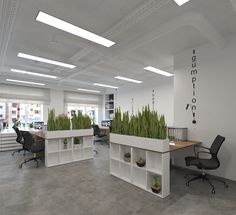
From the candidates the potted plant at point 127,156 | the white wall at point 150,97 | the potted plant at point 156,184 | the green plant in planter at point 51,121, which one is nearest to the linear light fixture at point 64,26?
the green plant in planter at point 51,121

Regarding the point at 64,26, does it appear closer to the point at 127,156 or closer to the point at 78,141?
the point at 127,156

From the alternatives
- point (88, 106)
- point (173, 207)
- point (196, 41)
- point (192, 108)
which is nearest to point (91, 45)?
point (196, 41)

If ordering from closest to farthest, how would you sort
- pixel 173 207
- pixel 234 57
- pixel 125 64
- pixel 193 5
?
pixel 173 207 → pixel 193 5 → pixel 234 57 → pixel 125 64

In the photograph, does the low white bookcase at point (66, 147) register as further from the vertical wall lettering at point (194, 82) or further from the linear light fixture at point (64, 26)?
the vertical wall lettering at point (194, 82)

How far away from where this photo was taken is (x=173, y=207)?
2430 millimetres

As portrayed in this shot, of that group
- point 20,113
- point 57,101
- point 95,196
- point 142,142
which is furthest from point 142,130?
point 20,113

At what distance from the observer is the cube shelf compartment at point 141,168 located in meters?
2.80

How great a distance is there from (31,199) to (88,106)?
7.54 metres

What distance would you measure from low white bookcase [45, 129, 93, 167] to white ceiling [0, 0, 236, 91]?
7.40 feet

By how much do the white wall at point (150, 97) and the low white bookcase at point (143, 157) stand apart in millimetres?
3449

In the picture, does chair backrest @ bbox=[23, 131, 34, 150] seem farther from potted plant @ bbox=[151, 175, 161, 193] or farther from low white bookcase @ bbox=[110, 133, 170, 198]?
potted plant @ bbox=[151, 175, 161, 193]

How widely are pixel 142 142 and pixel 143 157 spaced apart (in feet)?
1.48

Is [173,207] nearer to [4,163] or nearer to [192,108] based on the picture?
[192,108]

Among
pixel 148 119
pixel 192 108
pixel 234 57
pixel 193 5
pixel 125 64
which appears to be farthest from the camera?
pixel 125 64
